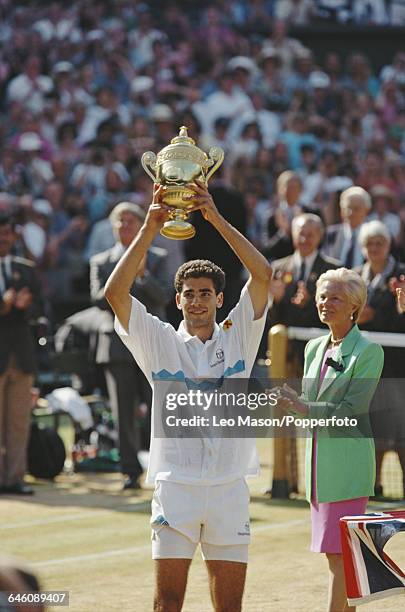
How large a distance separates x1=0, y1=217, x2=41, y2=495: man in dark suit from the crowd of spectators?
11.7 ft

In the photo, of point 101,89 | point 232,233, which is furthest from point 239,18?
point 232,233

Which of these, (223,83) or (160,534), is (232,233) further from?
(223,83)

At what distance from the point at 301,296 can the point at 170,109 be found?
364 inches

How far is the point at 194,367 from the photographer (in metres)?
6.07

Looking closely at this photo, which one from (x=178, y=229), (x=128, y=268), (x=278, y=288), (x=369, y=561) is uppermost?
(x=278, y=288)

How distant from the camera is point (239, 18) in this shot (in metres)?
23.9

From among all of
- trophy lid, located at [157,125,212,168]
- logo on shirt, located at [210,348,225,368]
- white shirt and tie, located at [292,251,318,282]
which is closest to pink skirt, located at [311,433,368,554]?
logo on shirt, located at [210,348,225,368]

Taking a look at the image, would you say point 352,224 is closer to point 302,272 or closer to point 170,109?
point 302,272

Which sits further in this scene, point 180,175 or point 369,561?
point 180,175

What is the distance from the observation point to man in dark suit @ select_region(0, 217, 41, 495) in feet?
→ 36.8

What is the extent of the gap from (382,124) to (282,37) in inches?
92.5

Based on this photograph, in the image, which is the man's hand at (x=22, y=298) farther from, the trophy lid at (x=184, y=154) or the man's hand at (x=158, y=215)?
the man's hand at (x=158, y=215)

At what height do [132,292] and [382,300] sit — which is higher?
[132,292]

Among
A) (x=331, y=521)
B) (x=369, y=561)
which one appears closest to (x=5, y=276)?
(x=331, y=521)
